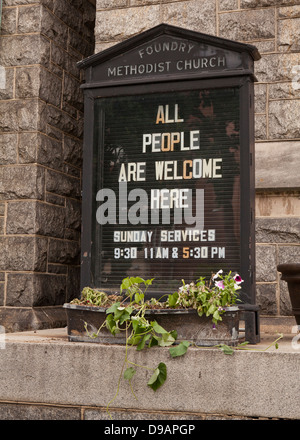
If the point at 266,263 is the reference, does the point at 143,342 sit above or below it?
below

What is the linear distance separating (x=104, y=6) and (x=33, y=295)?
10.5ft

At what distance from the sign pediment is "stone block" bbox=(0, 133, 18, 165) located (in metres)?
2.23

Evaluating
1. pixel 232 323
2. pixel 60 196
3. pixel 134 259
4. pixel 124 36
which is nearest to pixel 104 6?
pixel 124 36

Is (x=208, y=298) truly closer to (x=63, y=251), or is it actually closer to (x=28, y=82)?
(x=63, y=251)

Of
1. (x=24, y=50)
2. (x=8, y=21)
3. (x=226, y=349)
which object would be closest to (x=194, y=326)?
(x=226, y=349)

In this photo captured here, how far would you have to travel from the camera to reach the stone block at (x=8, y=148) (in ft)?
21.4

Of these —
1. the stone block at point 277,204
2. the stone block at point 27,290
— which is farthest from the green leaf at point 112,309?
the stone block at point 27,290

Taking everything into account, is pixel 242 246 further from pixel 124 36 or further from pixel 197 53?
pixel 124 36

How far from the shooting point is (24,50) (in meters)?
6.64

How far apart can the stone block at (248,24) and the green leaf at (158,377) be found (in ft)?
12.9

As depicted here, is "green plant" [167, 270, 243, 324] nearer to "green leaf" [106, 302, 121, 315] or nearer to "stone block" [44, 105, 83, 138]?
"green leaf" [106, 302, 121, 315]

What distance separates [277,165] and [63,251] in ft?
8.59

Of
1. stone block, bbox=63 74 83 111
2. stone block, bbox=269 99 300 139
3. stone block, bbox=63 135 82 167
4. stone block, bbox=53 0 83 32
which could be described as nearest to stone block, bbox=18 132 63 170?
stone block, bbox=63 135 82 167
